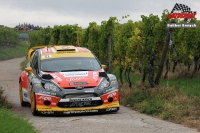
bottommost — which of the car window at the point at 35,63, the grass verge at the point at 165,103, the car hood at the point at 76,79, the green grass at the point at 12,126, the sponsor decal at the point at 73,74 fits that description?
the grass verge at the point at 165,103

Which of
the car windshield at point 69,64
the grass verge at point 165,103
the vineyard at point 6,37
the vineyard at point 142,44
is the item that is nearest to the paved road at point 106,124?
the grass verge at point 165,103

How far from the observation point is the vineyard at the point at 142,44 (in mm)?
19562

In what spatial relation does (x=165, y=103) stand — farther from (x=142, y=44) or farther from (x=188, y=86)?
(x=188, y=86)

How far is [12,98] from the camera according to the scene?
63.6ft

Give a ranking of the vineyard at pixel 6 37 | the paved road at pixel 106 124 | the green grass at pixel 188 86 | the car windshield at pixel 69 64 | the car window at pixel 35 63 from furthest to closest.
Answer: the vineyard at pixel 6 37
the green grass at pixel 188 86
the car window at pixel 35 63
the car windshield at pixel 69 64
the paved road at pixel 106 124

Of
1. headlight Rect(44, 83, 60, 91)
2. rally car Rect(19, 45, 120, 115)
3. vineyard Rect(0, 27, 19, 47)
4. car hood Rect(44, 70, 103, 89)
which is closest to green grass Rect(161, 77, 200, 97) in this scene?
rally car Rect(19, 45, 120, 115)

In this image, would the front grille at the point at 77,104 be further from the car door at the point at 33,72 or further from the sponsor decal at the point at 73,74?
the car door at the point at 33,72

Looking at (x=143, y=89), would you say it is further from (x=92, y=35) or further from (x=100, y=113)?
(x=92, y=35)

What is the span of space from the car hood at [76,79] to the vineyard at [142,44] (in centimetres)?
353

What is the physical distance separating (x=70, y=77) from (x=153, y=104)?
2599 mm

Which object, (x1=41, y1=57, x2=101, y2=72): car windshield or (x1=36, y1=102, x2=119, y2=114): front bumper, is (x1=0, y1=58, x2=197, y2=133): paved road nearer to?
(x1=36, y1=102, x2=119, y2=114): front bumper

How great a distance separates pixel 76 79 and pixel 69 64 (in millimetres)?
1254

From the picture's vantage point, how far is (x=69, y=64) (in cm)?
1466

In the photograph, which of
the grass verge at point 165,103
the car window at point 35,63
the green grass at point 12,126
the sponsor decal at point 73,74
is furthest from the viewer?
the car window at point 35,63
